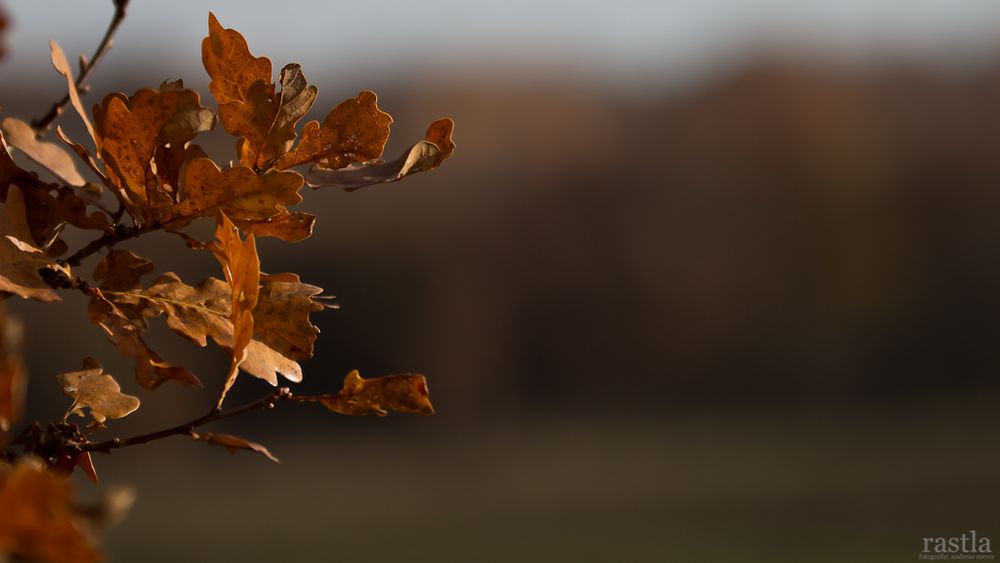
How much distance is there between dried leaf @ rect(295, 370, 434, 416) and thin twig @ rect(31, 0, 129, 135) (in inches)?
11.0

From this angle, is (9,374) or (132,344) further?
(132,344)

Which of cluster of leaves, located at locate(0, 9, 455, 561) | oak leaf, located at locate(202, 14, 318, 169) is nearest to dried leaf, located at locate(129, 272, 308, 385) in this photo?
cluster of leaves, located at locate(0, 9, 455, 561)

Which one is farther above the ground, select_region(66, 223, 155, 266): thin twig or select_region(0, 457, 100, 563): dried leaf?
select_region(66, 223, 155, 266): thin twig

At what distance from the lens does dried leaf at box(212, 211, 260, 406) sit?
2.21 feet

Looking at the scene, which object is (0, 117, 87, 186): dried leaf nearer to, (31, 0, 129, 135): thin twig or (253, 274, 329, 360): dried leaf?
(31, 0, 129, 135): thin twig

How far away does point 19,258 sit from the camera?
0.68 m

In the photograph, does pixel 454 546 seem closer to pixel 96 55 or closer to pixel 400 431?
pixel 400 431

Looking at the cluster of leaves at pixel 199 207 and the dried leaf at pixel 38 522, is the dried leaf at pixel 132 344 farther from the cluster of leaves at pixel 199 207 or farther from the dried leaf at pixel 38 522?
the dried leaf at pixel 38 522

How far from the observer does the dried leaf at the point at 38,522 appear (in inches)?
16.0

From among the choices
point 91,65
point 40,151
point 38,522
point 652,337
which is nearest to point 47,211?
point 40,151

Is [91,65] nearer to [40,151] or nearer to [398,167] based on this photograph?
[40,151]

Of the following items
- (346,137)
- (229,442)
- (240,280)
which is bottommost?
(229,442)

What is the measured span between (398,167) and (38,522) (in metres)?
0.43

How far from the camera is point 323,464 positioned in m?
21.2
